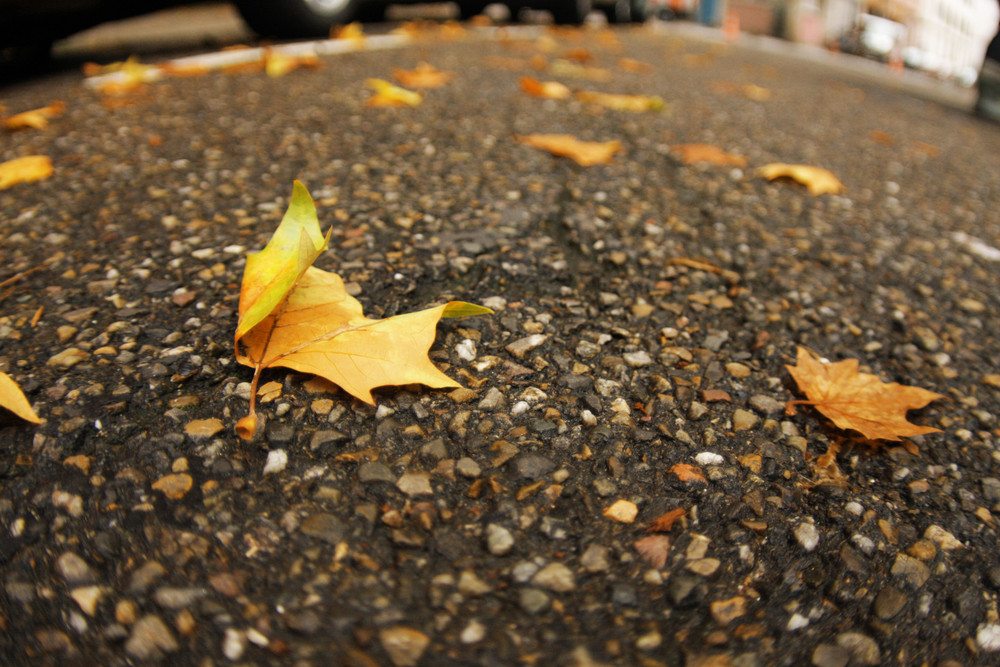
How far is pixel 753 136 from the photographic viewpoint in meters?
2.63

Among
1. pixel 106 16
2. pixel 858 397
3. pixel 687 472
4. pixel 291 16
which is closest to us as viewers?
pixel 687 472

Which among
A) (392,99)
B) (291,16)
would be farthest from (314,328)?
(291,16)

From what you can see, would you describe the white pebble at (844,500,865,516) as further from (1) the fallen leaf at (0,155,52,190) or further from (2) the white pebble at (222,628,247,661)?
(1) the fallen leaf at (0,155,52,190)

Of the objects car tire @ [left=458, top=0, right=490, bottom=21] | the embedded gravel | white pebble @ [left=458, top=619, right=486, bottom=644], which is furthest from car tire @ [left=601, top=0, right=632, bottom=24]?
white pebble @ [left=458, top=619, right=486, bottom=644]

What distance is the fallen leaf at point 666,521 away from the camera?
2.77 ft

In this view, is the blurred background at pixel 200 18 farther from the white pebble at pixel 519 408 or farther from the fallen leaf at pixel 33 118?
the white pebble at pixel 519 408

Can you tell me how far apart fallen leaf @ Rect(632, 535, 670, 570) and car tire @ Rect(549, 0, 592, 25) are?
7510mm

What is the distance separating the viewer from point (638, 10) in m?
10.2

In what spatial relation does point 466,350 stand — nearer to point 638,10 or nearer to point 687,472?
point 687,472

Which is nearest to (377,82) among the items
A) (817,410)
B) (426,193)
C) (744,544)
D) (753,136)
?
(426,193)

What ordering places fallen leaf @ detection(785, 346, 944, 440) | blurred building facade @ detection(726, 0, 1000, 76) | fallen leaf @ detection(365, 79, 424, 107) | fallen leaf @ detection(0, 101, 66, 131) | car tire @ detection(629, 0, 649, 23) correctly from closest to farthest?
fallen leaf @ detection(785, 346, 944, 440)
fallen leaf @ detection(0, 101, 66, 131)
fallen leaf @ detection(365, 79, 424, 107)
car tire @ detection(629, 0, 649, 23)
blurred building facade @ detection(726, 0, 1000, 76)

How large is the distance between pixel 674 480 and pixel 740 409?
9.6 inches

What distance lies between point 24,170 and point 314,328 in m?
1.29

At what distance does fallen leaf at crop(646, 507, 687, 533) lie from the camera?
0.84 m
